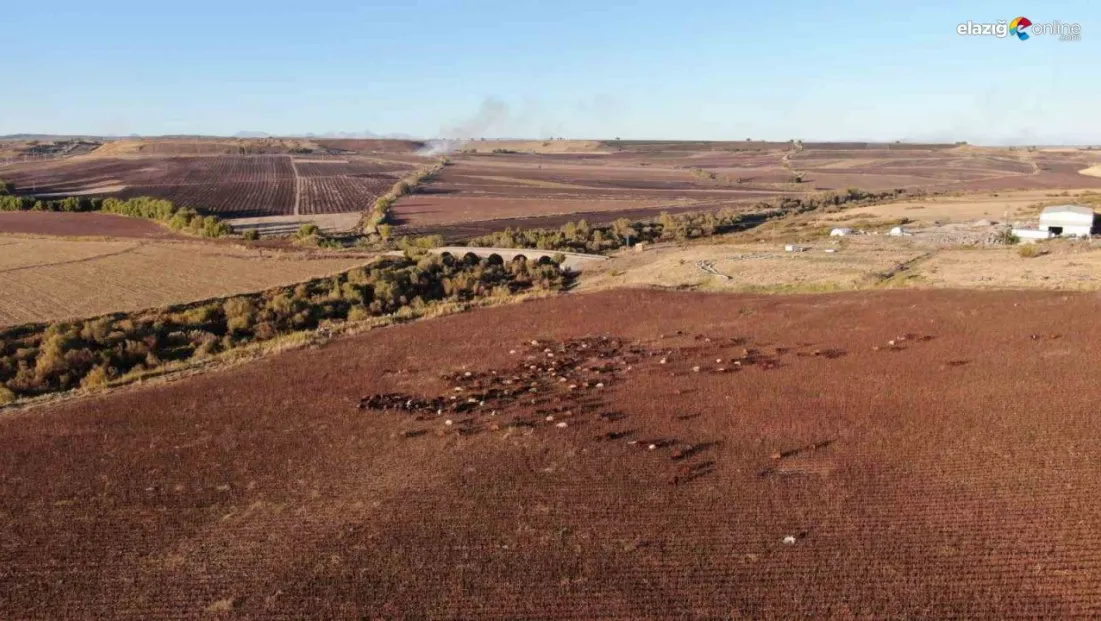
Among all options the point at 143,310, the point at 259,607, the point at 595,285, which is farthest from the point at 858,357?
the point at 143,310

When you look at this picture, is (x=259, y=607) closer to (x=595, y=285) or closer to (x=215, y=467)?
(x=215, y=467)

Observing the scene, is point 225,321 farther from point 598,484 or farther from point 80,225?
point 80,225

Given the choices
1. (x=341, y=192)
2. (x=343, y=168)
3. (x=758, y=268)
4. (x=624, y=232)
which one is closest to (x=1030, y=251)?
(x=758, y=268)

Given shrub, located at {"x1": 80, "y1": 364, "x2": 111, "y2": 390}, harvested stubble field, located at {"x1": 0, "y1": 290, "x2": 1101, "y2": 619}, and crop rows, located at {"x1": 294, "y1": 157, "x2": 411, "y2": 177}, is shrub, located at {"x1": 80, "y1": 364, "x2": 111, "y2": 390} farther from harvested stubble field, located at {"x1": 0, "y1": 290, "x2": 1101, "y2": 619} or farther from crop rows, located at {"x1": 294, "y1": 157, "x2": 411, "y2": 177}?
crop rows, located at {"x1": 294, "y1": 157, "x2": 411, "y2": 177}

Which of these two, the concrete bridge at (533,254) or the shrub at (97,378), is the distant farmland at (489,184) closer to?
the concrete bridge at (533,254)

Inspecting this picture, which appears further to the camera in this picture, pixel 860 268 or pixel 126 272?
pixel 126 272

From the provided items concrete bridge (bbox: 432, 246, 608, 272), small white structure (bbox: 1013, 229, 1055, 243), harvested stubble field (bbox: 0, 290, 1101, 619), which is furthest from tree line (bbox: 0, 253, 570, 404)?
small white structure (bbox: 1013, 229, 1055, 243)
